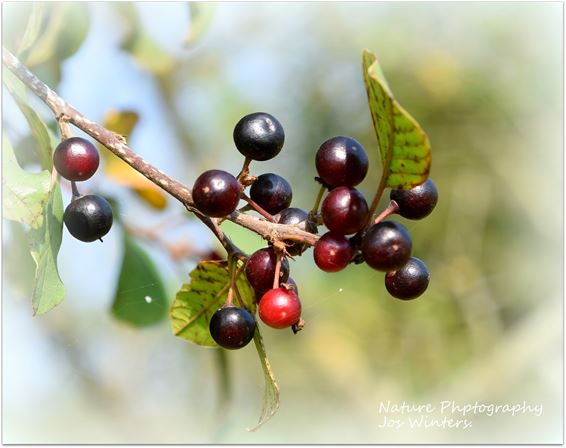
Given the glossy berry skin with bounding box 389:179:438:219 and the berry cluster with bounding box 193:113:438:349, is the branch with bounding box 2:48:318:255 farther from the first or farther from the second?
the glossy berry skin with bounding box 389:179:438:219

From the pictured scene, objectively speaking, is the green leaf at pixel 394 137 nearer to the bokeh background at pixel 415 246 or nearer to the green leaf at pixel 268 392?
the green leaf at pixel 268 392

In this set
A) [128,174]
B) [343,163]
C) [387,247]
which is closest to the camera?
[387,247]

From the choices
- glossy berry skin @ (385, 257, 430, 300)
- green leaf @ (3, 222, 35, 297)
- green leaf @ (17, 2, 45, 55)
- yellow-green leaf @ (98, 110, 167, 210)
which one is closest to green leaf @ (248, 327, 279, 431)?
glossy berry skin @ (385, 257, 430, 300)

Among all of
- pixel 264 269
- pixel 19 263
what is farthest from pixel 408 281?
pixel 19 263

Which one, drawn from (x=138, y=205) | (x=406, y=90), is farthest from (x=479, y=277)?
(x=138, y=205)

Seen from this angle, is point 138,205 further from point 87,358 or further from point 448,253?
point 448,253

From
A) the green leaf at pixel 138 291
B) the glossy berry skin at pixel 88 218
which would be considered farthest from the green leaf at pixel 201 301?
the green leaf at pixel 138 291

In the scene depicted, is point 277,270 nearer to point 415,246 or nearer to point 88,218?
point 88,218
